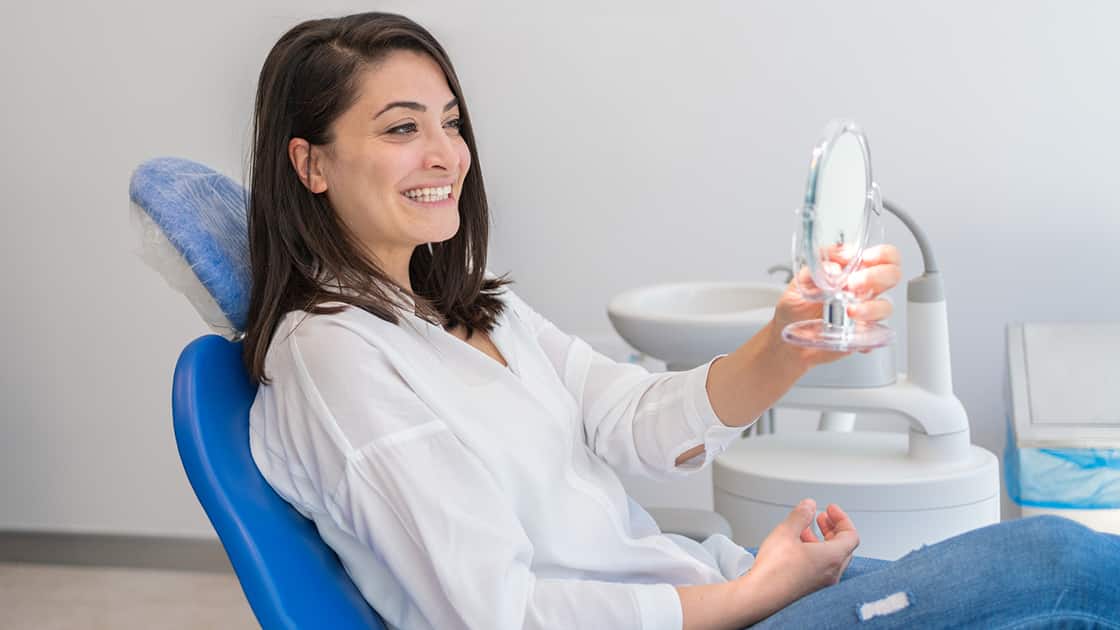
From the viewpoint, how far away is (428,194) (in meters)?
1.26

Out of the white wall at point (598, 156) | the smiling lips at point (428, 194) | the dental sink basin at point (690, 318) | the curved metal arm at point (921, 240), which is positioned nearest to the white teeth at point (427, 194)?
the smiling lips at point (428, 194)

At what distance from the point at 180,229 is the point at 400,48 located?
302 mm

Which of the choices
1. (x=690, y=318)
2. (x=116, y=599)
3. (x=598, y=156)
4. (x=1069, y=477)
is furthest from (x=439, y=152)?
(x=116, y=599)

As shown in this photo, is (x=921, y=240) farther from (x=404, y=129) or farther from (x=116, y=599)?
(x=116, y=599)

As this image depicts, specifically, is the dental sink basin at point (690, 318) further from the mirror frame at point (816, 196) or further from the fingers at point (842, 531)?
the mirror frame at point (816, 196)

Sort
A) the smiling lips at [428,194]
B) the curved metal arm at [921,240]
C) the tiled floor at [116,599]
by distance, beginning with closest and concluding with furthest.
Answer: the smiling lips at [428,194]
the curved metal arm at [921,240]
the tiled floor at [116,599]

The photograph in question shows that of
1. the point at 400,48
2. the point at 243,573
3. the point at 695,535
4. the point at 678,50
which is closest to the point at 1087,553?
the point at 695,535

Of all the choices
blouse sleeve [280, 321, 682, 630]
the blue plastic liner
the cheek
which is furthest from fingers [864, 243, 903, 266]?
the blue plastic liner

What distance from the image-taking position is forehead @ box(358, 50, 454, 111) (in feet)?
4.01

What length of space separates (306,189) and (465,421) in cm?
33

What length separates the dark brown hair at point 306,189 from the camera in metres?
1.20

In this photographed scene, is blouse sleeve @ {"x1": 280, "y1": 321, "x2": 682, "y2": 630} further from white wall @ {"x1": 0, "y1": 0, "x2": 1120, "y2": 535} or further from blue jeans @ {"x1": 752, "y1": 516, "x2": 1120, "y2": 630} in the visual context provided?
white wall @ {"x1": 0, "y1": 0, "x2": 1120, "y2": 535}

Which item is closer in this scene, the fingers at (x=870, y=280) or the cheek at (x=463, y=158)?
the fingers at (x=870, y=280)

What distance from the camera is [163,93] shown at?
2707 millimetres
